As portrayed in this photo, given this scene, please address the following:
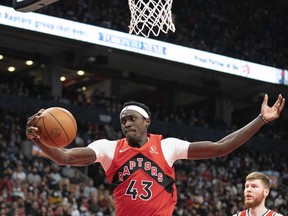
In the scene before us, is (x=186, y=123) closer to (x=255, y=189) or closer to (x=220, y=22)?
(x=220, y=22)

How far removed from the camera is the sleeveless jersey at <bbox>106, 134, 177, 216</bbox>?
5617 mm

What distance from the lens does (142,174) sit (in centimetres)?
567

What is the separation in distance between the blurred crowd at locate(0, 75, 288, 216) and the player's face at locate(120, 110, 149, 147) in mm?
10060

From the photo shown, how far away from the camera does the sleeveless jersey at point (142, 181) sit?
5.62 metres

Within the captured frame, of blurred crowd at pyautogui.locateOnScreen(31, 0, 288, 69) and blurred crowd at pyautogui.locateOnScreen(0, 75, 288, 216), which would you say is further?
blurred crowd at pyautogui.locateOnScreen(31, 0, 288, 69)

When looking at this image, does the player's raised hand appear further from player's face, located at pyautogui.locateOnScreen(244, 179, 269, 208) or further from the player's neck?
the player's neck

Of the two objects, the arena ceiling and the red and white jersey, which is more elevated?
the arena ceiling

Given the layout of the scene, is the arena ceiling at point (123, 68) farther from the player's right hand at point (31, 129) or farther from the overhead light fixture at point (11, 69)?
the player's right hand at point (31, 129)

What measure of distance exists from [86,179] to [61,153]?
613 inches

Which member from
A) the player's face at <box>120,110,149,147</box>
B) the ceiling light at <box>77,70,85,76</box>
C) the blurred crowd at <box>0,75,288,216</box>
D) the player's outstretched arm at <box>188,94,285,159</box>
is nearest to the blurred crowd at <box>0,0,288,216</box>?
the blurred crowd at <box>0,75,288,216</box>

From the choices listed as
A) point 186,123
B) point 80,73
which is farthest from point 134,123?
point 80,73

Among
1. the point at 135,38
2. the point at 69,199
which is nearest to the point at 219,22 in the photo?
the point at 135,38

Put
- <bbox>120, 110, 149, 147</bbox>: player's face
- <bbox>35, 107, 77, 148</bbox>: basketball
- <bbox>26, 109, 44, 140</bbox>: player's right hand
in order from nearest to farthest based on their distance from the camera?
1. <bbox>26, 109, 44, 140</bbox>: player's right hand
2. <bbox>35, 107, 77, 148</bbox>: basketball
3. <bbox>120, 110, 149, 147</bbox>: player's face

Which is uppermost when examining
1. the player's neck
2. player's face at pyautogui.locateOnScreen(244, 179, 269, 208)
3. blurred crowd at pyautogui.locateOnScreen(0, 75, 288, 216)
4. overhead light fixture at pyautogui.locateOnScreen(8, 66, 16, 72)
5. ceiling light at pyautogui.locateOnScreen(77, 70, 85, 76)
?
ceiling light at pyautogui.locateOnScreen(77, 70, 85, 76)
